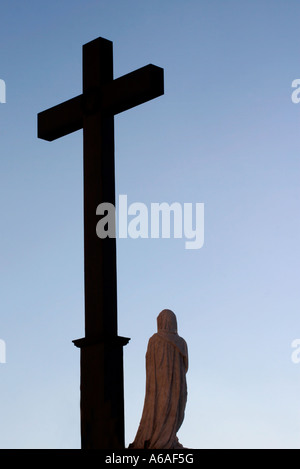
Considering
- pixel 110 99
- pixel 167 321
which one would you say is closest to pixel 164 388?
pixel 167 321

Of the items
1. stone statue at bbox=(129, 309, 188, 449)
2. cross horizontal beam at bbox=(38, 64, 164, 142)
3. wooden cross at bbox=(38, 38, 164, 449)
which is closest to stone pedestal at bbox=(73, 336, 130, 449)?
wooden cross at bbox=(38, 38, 164, 449)

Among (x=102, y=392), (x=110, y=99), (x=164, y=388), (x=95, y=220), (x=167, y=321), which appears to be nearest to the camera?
(x=164, y=388)

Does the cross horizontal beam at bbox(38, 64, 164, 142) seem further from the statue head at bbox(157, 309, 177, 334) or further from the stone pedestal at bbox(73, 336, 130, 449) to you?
the stone pedestal at bbox(73, 336, 130, 449)

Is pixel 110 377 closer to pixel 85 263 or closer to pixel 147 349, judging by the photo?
pixel 147 349

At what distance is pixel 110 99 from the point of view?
1302 centimetres

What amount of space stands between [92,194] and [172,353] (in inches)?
84.4

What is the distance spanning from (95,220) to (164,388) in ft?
7.06

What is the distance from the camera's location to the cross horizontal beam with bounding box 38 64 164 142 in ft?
42.0

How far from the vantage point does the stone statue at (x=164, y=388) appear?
11453 millimetres

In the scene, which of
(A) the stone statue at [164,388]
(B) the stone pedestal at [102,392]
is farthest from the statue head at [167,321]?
(B) the stone pedestal at [102,392]

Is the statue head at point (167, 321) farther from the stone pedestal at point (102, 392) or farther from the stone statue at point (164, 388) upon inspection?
the stone pedestal at point (102, 392)

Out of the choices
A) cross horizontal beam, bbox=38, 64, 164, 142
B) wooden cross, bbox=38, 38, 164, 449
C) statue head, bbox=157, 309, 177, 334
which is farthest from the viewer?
cross horizontal beam, bbox=38, 64, 164, 142

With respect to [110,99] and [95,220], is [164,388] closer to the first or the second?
[95,220]

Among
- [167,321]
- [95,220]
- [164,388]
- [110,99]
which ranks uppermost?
[110,99]
